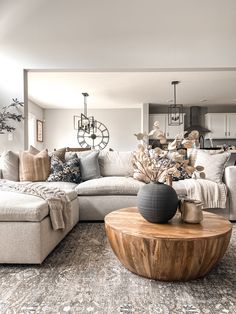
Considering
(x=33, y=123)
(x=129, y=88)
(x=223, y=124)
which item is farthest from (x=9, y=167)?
(x=223, y=124)

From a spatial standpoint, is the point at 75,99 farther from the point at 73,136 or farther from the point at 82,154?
the point at 82,154

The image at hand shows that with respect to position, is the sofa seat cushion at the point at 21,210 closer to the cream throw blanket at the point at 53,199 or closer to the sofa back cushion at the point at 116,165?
the cream throw blanket at the point at 53,199

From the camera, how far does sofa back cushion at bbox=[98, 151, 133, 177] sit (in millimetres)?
3861

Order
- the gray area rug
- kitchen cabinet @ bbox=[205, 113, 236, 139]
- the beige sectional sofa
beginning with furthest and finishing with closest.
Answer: kitchen cabinet @ bbox=[205, 113, 236, 139], the beige sectional sofa, the gray area rug

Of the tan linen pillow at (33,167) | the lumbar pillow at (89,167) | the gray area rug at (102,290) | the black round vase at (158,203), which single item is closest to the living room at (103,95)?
the gray area rug at (102,290)

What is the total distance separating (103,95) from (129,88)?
41.8 inches

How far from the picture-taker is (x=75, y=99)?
301 inches

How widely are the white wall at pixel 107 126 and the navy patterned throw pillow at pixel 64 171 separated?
5447 mm

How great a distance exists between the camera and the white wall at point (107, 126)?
9031 millimetres

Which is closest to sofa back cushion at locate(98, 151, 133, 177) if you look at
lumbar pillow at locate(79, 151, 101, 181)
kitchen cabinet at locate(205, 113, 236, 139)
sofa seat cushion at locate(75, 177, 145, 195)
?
lumbar pillow at locate(79, 151, 101, 181)

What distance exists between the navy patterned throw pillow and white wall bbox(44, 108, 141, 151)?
17.9 feet

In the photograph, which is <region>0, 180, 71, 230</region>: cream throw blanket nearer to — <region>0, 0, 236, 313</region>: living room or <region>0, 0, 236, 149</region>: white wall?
<region>0, 0, 236, 313</region>: living room

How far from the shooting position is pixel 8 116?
4.21m

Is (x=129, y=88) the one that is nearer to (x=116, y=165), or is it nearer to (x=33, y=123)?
(x=116, y=165)
